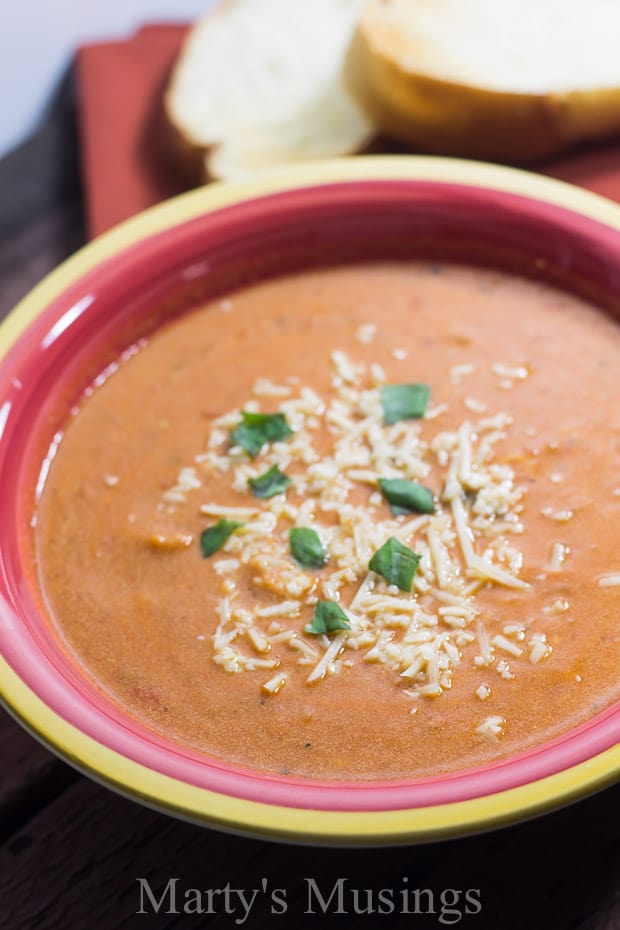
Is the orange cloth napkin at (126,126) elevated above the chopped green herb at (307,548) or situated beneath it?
elevated above

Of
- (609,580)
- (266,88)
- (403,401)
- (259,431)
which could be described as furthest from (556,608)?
(266,88)

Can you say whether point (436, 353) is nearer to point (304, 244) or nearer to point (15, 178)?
point (304, 244)

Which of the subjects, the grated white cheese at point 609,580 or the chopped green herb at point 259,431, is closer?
the grated white cheese at point 609,580

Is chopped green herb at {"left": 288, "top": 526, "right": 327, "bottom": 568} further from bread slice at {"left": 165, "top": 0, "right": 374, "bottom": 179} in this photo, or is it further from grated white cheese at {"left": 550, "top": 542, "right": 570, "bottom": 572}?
bread slice at {"left": 165, "top": 0, "right": 374, "bottom": 179}

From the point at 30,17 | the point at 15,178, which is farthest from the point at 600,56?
the point at 30,17

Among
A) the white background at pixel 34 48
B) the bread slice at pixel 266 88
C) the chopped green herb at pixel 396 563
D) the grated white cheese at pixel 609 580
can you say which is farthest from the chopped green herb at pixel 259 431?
the white background at pixel 34 48

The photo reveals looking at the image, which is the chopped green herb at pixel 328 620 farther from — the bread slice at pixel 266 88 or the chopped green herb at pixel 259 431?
the bread slice at pixel 266 88

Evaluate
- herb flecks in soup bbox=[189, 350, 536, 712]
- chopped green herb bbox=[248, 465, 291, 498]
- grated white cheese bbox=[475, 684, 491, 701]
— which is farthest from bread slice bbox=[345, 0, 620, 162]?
grated white cheese bbox=[475, 684, 491, 701]
